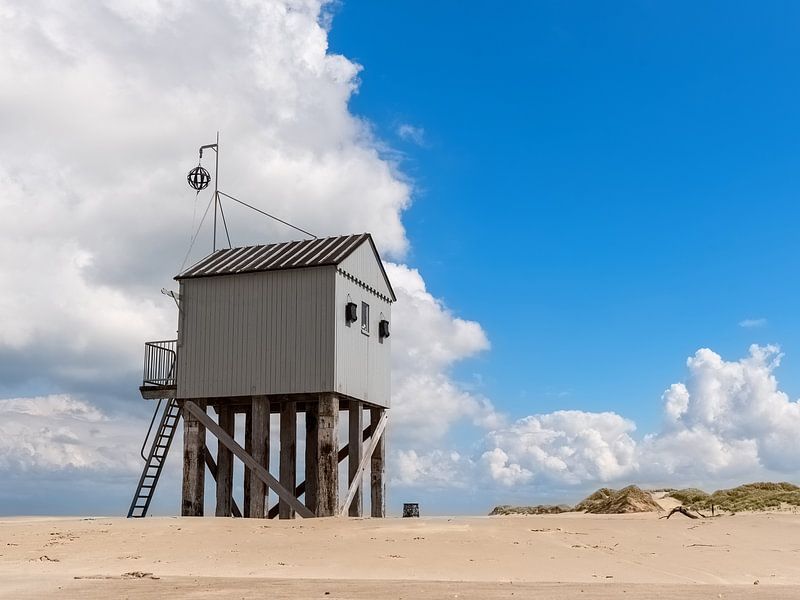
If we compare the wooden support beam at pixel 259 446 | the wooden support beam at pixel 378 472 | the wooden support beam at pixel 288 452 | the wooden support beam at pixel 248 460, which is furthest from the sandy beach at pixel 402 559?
the wooden support beam at pixel 378 472

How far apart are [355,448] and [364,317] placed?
13.8 ft

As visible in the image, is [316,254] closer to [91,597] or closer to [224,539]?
[224,539]

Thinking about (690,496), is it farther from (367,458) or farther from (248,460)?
(248,460)

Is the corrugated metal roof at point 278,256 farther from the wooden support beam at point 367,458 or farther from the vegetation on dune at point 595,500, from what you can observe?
the vegetation on dune at point 595,500

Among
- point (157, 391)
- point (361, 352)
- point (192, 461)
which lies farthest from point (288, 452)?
point (157, 391)

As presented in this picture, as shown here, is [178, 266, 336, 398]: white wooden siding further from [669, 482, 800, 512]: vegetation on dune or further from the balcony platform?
[669, 482, 800, 512]: vegetation on dune

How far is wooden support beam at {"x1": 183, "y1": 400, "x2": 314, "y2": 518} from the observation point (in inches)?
1002

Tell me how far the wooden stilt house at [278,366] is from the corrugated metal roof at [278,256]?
5cm

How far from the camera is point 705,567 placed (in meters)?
14.9

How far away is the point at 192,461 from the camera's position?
1062 inches

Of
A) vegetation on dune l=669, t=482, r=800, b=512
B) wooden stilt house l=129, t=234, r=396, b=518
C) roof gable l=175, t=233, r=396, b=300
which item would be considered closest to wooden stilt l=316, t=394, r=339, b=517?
wooden stilt house l=129, t=234, r=396, b=518

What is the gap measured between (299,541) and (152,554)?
2817mm

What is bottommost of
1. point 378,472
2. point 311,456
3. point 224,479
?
point 224,479

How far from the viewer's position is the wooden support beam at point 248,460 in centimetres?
2545
